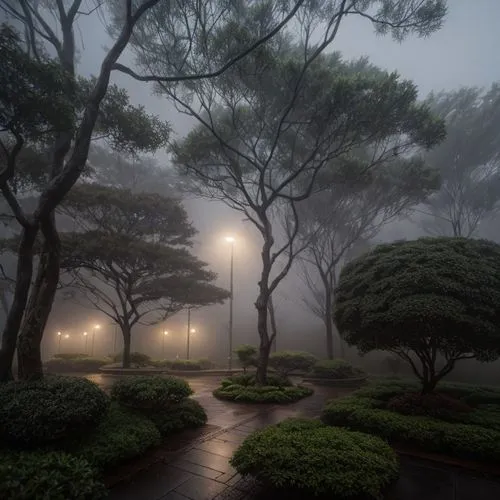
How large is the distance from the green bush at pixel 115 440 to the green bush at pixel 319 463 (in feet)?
6.42

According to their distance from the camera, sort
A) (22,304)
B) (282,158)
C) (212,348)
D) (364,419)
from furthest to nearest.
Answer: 1. (212,348)
2. (282,158)
3. (22,304)
4. (364,419)

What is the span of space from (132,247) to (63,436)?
524 inches

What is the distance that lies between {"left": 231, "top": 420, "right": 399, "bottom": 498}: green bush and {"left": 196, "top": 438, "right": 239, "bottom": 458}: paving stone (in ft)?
4.43

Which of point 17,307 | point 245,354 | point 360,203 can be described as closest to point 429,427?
point 17,307

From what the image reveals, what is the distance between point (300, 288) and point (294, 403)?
131 ft

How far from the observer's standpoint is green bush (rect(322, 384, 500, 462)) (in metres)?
6.09

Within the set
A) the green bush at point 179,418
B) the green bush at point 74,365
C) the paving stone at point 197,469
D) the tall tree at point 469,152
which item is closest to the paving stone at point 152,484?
the paving stone at point 197,469

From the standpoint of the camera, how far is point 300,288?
5097cm

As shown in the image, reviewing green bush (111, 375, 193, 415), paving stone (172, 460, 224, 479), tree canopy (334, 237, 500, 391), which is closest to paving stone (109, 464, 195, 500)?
paving stone (172, 460, 224, 479)

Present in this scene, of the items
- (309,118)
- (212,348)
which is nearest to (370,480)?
(309,118)

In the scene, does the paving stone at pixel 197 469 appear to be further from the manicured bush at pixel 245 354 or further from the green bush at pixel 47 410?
the manicured bush at pixel 245 354

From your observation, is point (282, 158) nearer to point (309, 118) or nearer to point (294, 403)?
point (309, 118)

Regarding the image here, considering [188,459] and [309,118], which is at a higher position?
[309,118]

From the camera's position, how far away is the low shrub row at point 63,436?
3801mm
